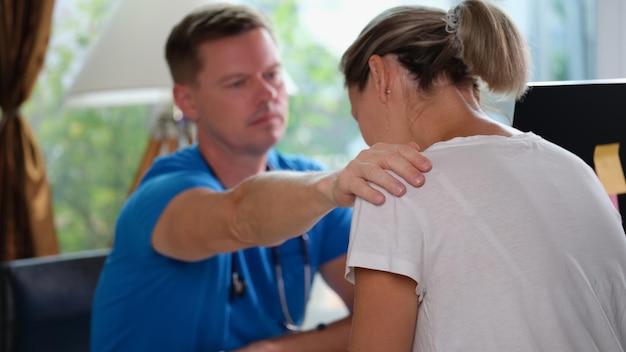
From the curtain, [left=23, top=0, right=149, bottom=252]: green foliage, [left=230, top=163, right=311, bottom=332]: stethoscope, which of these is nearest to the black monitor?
[left=230, top=163, right=311, bottom=332]: stethoscope

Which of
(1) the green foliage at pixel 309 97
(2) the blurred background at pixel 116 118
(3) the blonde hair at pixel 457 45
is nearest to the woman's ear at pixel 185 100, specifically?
(3) the blonde hair at pixel 457 45

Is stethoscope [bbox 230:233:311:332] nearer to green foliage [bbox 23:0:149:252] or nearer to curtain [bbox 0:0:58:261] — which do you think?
curtain [bbox 0:0:58:261]

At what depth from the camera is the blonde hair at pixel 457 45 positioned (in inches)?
47.3

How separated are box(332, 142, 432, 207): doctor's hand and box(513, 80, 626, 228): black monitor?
0.23 m

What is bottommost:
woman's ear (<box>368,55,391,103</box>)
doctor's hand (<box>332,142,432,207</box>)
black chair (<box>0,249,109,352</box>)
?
black chair (<box>0,249,109,352</box>)

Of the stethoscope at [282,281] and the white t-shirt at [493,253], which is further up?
the white t-shirt at [493,253]

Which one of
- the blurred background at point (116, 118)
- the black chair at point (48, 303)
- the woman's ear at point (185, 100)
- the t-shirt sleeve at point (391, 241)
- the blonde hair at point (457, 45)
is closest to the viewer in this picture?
the t-shirt sleeve at point (391, 241)

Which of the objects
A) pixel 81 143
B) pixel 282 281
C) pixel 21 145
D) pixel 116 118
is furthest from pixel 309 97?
pixel 282 281

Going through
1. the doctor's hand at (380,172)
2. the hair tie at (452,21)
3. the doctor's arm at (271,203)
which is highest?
the hair tie at (452,21)

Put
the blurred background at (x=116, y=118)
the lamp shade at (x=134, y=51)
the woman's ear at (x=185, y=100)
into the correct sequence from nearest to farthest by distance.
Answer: the woman's ear at (x=185, y=100), the lamp shade at (x=134, y=51), the blurred background at (x=116, y=118)

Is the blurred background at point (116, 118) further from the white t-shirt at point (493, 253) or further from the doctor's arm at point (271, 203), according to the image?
the white t-shirt at point (493, 253)

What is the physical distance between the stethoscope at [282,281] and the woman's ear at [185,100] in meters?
0.38

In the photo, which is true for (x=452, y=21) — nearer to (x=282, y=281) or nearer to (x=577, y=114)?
(x=577, y=114)

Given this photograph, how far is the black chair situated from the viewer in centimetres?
226
